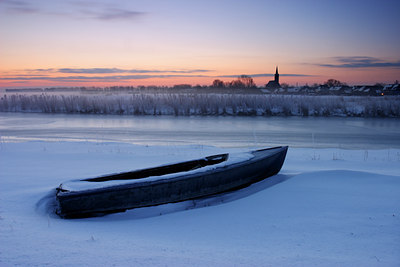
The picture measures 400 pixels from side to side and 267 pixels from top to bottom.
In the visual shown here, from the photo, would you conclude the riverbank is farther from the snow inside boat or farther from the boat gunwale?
the boat gunwale

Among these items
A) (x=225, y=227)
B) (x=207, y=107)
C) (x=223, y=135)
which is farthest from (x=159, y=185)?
(x=207, y=107)

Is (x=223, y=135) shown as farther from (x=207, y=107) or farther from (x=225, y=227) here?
(x=225, y=227)

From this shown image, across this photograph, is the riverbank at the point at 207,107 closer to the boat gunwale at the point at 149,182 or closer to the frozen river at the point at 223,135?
the frozen river at the point at 223,135

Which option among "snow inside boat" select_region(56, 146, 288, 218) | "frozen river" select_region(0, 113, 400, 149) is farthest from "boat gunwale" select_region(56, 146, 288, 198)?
"frozen river" select_region(0, 113, 400, 149)

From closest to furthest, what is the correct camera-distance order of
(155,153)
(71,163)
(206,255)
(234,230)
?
(206,255) < (234,230) < (71,163) < (155,153)

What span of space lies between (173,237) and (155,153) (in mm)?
4540

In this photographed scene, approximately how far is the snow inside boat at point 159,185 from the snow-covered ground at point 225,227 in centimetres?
13

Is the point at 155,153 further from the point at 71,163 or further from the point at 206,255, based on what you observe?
the point at 206,255

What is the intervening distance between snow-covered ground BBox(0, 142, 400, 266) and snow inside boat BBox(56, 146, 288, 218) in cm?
13

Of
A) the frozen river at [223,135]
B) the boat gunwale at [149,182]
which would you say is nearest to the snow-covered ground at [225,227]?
the boat gunwale at [149,182]

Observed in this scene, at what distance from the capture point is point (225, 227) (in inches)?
129

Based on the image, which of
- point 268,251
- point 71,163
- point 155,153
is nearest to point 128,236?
point 268,251

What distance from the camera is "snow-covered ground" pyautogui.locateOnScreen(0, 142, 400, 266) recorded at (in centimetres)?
242

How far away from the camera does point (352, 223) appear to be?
3.25 metres
